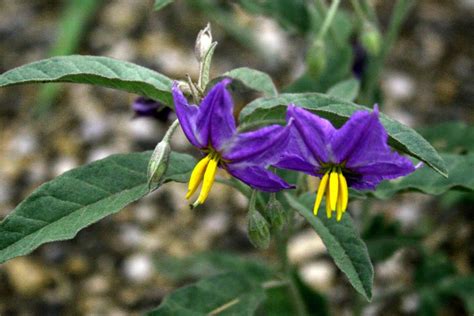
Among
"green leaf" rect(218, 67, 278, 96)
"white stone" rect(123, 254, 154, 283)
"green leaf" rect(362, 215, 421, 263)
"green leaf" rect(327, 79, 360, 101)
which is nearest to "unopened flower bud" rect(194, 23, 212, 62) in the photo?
"green leaf" rect(218, 67, 278, 96)

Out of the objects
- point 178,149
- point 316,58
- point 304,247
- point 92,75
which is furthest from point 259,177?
point 178,149

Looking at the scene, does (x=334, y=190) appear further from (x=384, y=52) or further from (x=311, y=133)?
(x=384, y=52)

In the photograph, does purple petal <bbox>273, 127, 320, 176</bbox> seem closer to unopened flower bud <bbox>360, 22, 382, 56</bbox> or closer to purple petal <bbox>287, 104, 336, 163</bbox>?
purple petal <bbox>287, 104, 336, 163</bbox>

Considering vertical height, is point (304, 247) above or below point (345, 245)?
below

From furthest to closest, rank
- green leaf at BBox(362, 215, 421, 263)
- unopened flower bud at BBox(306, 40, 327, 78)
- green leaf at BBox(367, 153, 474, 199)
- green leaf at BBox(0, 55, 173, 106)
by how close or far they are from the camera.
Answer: green leaf at BBox(362, 215, 421, 263) → unopened flower bud at BBox(306, 40, 327, 78) → green leaf at BBox(367, 153, 474, 199) → green leaf at BBox(0, 55, 173, 106)

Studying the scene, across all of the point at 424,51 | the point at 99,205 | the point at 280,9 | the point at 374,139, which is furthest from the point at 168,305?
the point at 424,51

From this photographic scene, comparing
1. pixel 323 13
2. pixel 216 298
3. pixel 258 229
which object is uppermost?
pixel 323 13
